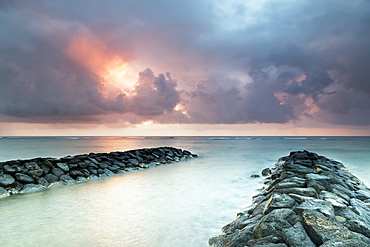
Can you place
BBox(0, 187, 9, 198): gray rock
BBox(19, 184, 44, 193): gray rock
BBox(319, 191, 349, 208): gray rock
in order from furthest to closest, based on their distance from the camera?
BBox(19, 184, 44, 193): gray rock → BBox(0, 187, 9, 198): gray rock → BBox(319, 191, 349, 208): gray rock

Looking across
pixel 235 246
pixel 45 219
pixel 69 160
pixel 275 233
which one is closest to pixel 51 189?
pixel 69 160

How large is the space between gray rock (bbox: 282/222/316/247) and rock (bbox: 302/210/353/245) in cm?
10

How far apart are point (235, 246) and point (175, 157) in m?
13.9

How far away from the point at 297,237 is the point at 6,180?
8334 millimetres

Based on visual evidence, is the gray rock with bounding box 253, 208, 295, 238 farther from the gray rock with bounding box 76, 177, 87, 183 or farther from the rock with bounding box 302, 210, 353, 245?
the gray rock with bounding box 76, 177, 87, 183

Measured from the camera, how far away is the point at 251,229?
346 centimetres

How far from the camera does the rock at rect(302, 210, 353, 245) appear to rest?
109 inches

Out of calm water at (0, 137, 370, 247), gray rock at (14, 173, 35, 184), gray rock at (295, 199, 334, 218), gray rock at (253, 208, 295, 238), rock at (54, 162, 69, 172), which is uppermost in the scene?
gray rock at (295, 199, 334, 218)

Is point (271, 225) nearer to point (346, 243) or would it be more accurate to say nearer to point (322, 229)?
point (322, 229)

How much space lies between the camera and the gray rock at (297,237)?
274 cm

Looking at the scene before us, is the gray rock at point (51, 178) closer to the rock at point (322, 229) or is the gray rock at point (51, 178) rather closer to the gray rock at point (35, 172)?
the gray rock at point (35, 172)

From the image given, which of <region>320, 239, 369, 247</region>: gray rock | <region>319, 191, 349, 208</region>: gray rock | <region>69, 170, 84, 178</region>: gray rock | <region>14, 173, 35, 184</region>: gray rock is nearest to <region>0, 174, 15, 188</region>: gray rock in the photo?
<region>14, 173, 35, 184</region>: gray rock

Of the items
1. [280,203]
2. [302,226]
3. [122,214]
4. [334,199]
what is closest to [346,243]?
[302,226]

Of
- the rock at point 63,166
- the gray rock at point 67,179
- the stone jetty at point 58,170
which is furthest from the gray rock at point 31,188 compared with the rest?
the rock at point 63,166
